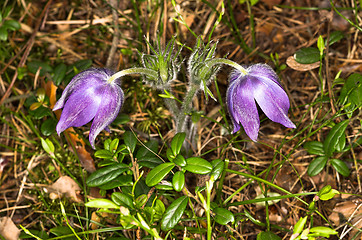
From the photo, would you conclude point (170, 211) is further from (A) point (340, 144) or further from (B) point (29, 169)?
(B) point (29, 169)

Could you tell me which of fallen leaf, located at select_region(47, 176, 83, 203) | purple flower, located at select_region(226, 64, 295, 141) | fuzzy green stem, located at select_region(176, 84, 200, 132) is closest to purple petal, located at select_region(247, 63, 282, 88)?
purple flower, located at select_region(226, 64, 295, 141)

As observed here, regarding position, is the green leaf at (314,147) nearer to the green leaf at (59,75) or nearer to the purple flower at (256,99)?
the purple flower at (256,99)

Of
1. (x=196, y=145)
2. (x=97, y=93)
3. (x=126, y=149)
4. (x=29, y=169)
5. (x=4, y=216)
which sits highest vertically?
(x=97, y=93)

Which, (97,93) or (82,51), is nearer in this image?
(97,93)

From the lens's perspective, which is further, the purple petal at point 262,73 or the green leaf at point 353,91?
the green leaf at point 353,91

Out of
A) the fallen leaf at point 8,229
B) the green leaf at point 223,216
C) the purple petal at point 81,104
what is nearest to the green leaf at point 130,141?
the purple petal at point 81,104

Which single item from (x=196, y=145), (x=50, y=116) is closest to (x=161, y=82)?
(x=196, y=145)

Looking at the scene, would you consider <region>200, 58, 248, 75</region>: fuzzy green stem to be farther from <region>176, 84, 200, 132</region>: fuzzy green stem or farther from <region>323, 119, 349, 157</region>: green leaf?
<region>323, 119, 349, 157</region>: green leaf
